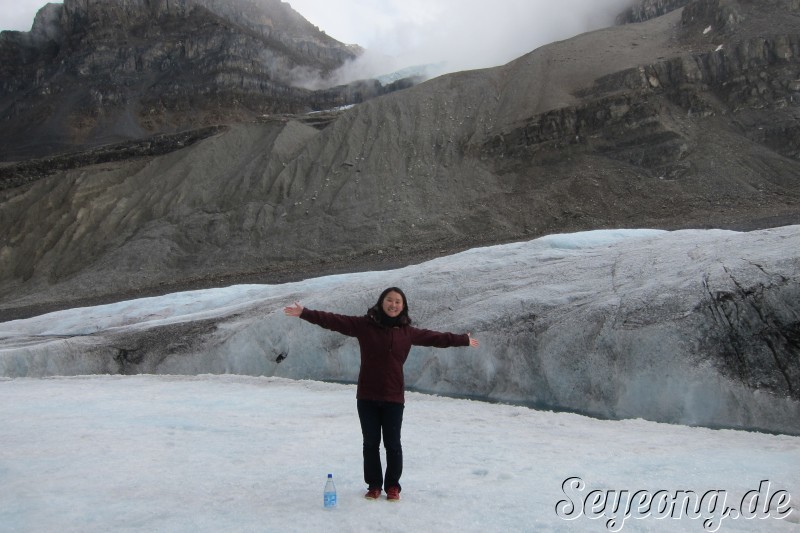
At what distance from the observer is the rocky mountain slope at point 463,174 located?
41406mm

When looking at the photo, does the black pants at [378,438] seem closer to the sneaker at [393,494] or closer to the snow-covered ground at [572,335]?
the sneaker at [393,494]

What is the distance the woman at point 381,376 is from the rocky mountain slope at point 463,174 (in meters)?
31.4

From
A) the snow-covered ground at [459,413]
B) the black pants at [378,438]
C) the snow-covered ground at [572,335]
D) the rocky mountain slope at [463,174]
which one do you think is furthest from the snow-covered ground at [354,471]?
the rocky mountain slope at [463,174]

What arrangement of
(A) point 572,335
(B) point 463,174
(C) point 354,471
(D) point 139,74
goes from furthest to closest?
1. (D) point 139,74
2. (B) point 463,174
3. (A) point 572,335
4. (C) point 354,471

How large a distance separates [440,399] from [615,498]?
217 inches

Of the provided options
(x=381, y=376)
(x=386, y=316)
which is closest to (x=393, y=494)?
(x=381, y=376)

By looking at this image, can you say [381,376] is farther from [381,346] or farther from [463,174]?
[463,174]

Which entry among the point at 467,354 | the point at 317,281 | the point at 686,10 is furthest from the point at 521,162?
the point at 467,354

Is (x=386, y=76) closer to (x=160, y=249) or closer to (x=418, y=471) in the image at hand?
(x=160, y=249)

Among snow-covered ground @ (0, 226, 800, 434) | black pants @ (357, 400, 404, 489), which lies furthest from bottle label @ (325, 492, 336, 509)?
snow-covered ground @ (0, 226, 800, 434)

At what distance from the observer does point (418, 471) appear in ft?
19.2

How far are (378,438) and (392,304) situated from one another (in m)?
0.96

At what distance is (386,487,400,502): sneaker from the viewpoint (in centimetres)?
491

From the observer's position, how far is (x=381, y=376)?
4.98 m
